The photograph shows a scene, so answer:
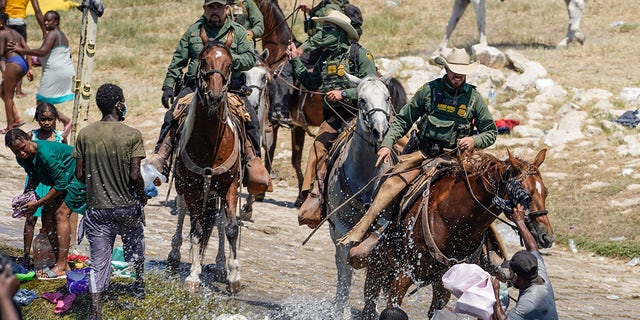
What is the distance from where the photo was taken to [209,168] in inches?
409

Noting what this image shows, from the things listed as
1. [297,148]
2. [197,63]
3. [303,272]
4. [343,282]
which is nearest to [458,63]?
[343,282]

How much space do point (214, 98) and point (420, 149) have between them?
190 centimetres

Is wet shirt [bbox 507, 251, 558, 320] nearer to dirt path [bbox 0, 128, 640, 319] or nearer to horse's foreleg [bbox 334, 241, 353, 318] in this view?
dirt path [bbox 0, 128, 640, 319]

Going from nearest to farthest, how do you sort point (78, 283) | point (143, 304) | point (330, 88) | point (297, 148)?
point (78, 283)
point (143, 304)
point (330, 88)
point (297, 148)

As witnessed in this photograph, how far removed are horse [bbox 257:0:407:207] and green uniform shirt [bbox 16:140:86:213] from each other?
5189 mm

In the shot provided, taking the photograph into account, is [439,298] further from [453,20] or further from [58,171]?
[453,20]

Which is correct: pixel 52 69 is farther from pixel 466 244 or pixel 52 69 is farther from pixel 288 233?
pixel 466 244

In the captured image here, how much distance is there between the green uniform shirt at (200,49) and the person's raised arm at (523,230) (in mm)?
4174

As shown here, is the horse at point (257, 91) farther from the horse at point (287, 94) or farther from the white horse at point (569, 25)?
the white horse at point (569, 25)

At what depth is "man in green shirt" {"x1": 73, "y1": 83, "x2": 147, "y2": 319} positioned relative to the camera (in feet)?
28.2

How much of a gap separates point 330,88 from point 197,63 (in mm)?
1440

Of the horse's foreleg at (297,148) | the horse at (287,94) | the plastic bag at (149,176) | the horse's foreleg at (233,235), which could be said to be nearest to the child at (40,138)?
the plastic bag at (149,176)

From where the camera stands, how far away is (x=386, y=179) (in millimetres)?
9141

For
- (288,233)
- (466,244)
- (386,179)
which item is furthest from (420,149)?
(288,233)
